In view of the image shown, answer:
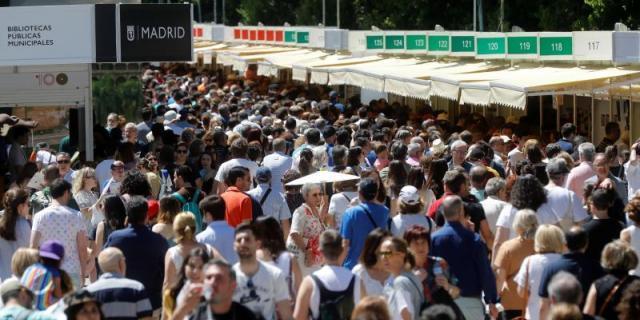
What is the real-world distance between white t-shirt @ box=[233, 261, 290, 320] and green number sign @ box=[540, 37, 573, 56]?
1483 cm

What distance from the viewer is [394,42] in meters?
34.2

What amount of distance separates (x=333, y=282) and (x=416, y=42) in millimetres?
23676

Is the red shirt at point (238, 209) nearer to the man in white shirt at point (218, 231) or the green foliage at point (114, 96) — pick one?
the man in white shirt at point (218, 231)

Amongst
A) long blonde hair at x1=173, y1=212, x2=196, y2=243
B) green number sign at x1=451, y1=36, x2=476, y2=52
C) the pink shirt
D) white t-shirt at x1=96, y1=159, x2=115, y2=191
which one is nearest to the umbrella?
the pink shirt

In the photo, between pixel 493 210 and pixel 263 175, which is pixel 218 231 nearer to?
pixel 493 210

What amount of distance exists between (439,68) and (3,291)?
20959mm

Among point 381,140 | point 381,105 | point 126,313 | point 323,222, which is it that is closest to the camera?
point 126,313

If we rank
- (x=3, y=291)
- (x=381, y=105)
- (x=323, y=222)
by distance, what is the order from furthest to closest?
(x=381, y=105), (x=323, y=222), (x=3, y=291)

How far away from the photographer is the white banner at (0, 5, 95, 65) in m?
19.3

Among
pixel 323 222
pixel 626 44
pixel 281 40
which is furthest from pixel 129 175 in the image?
pixel 281 40

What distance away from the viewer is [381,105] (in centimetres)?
2759

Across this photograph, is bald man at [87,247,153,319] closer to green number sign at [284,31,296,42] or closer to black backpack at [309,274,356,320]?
black backpack at [309,274,356,320]

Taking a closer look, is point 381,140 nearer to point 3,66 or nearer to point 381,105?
point 3,66

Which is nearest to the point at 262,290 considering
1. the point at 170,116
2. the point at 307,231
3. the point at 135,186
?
the point at 307,231
